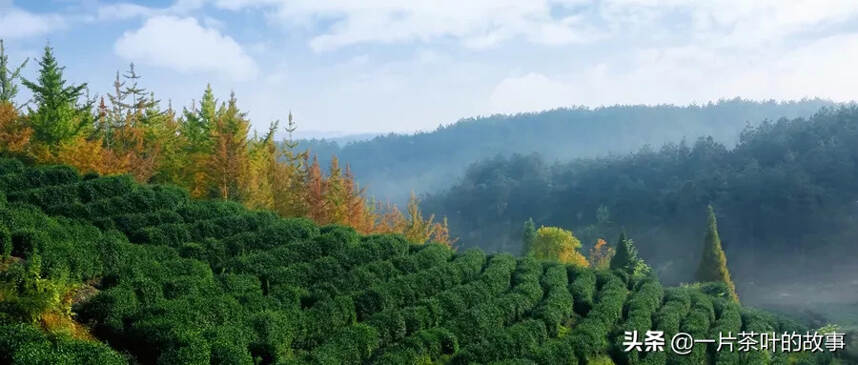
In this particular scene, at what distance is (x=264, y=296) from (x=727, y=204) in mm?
83007

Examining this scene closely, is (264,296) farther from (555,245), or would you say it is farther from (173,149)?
(555,245)

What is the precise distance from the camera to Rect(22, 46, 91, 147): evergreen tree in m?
26.1

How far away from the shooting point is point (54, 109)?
2670cm

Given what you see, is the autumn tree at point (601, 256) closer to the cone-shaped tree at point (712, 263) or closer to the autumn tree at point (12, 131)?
the cone-shaped tree at point (712, 263)

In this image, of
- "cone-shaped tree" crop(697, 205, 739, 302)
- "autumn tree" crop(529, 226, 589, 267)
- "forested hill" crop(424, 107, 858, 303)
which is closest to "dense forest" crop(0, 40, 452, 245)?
"autumn tree" crop(529, 226, 589, 267)

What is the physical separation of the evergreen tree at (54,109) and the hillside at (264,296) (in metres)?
4.39

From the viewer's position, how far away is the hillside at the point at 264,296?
13086 millimetres

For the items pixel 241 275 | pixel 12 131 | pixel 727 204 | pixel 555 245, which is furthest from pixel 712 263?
pixel 727 204

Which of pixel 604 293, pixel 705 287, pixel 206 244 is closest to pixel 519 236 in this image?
pixel 705 287

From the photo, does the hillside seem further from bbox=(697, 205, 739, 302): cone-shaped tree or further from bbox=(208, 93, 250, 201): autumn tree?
bbox=(697, 205, 739, 302): cone-shaped tree

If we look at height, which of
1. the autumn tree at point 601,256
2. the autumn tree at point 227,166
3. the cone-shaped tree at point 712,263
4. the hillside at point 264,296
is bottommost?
the autumn tree at point 601,256

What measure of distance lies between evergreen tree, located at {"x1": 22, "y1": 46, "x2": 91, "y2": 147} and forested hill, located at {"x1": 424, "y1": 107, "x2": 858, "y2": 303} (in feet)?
196

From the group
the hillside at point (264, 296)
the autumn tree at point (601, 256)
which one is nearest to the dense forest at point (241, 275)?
the hillside at point (264, 296)

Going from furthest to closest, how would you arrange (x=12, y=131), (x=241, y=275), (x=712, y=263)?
(x=712, y=263) → (x=12, y=131) → (x=241, y=275)
